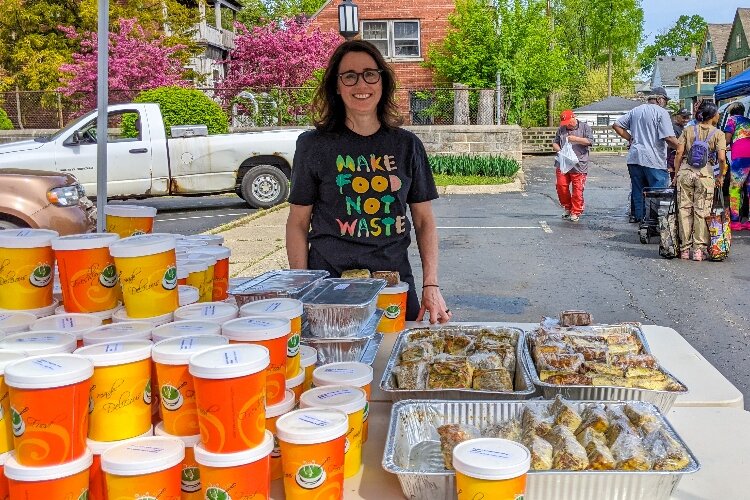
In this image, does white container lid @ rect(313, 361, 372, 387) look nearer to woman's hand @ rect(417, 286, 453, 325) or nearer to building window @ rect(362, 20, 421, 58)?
woman's hand @ rect(417, 286, 453, 325)

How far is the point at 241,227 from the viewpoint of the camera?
12258 millimetres

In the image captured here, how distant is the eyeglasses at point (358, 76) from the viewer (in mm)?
3535

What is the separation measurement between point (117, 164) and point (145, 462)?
519 inches

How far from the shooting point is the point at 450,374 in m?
2.50

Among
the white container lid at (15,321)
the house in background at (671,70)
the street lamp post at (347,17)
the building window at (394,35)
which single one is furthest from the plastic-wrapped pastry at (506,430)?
the house in background at (671,70)

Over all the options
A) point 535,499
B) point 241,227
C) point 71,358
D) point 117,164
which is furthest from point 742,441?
point 117,164

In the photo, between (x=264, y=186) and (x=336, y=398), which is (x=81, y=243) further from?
(x=264, y=186)

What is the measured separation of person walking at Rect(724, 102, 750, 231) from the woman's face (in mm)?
9603

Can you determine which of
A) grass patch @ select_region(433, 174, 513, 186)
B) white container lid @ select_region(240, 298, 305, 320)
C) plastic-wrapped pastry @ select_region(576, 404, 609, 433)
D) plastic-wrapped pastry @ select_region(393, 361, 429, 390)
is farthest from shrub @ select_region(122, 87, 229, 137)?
plastic-wrapped pastry @ select_region(576, 404, 609, 433)

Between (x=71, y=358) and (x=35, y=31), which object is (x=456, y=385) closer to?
(x=71, y=358)

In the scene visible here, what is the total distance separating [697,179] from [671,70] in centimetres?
8838

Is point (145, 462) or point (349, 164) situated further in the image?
point (349, 164)

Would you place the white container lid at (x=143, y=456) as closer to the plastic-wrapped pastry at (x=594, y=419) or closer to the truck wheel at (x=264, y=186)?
the plastic-wrapped pastry at (x=594, y=419)

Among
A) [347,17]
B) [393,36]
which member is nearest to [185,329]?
[347,17]
